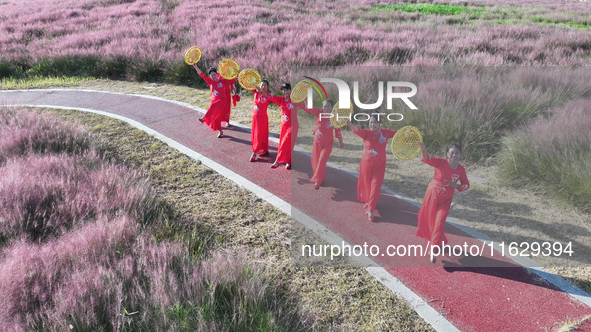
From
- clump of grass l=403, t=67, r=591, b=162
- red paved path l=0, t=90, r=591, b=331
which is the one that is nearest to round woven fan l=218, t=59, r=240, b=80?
red paved path l=0, t=90, r=591, b=331

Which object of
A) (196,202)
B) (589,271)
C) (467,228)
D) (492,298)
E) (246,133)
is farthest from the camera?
(246,133)

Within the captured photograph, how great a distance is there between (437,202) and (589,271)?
185 cm

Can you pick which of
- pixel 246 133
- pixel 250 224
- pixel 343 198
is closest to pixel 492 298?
pixel 343 198

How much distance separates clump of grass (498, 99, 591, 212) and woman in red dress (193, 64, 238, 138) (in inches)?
203

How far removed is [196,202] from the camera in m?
5.36

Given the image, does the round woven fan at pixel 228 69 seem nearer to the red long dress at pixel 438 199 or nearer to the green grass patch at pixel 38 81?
the red long dress at pixel 438 199

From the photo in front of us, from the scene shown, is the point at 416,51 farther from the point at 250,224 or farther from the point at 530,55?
the point at 250,224

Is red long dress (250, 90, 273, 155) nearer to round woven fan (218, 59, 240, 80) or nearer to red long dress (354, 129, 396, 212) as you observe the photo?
round woven fan (218, 59, 240, 80)

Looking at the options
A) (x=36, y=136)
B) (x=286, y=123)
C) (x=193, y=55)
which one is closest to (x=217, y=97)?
(x=193, y=55)

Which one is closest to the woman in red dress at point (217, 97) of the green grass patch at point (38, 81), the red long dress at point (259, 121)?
the red long dress at point (259, 121)

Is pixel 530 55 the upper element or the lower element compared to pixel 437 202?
upper

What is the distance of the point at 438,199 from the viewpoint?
374 cm

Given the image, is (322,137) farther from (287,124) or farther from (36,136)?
(36,136)

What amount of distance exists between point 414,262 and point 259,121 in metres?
3.44
